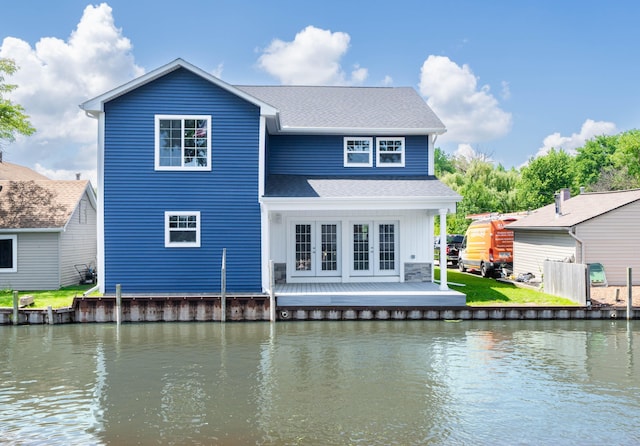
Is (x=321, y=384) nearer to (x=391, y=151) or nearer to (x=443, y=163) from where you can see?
(x=391, y=151)

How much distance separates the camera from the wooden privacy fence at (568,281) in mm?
18766

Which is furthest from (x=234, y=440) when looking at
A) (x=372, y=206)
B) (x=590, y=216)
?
(x=590, y=216)

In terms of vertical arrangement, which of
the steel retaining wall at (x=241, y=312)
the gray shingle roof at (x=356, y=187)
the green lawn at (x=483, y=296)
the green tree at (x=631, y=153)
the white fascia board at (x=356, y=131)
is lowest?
the steel retaining wall at (x=241, y=312)

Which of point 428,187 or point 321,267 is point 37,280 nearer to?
point 321,267

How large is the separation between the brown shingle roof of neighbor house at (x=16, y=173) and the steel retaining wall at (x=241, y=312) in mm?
17008

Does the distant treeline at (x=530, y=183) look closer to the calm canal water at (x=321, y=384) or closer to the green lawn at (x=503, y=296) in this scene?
the green lawn at (x=503, y=296)

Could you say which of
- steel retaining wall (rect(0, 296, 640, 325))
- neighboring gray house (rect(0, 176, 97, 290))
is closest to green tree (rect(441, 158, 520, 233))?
steel retaining wall (rect(0, 296, 640, 325))

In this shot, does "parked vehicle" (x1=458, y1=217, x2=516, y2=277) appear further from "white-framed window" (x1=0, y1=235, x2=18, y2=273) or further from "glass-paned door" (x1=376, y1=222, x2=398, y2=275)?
"white-framed window" (x1=0, y1=235, x2=18, y2=273)

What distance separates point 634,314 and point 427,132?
9.15 metres

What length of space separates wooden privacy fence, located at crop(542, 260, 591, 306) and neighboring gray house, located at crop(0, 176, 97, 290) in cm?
1817

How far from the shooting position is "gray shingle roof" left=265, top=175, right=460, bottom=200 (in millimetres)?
20078

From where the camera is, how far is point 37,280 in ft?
77.2

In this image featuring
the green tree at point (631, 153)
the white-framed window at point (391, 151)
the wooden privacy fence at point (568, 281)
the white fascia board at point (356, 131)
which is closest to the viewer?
the wooden privacy fence at point (568, 281)

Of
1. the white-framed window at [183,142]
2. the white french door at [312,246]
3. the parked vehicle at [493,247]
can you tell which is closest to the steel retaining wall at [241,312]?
the white french door at [312,246]
